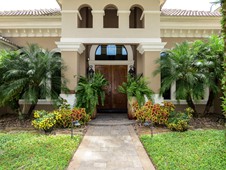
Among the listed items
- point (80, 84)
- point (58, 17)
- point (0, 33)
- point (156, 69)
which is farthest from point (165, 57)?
point (0, 33)

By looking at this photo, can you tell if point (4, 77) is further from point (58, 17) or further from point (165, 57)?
point (165, 57)

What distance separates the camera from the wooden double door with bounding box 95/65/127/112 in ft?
47.7

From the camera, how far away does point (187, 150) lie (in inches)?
270

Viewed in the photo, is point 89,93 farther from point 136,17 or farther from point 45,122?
point 136,17

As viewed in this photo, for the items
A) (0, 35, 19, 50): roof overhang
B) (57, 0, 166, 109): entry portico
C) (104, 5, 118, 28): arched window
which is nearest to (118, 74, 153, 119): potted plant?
(57, 0, 166, 109): entry portico

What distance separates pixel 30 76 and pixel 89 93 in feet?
9.15

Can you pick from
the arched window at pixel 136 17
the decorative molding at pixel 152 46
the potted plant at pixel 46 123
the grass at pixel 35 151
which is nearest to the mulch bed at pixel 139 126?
the potted plant at pixel 46 123

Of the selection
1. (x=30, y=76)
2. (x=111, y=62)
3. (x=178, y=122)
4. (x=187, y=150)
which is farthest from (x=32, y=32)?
(x=187, y=150)

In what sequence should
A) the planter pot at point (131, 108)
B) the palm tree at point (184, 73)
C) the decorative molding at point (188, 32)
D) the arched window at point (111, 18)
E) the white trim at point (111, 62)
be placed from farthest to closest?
1. the white trim at point (111, 62)
2. the decorative molding at point (188, 32)
3. the arched window at point (111, 18)
4. the planter pot at point (131, 108)
5. the palm tree at point (184, 73)

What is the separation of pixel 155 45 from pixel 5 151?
814cm

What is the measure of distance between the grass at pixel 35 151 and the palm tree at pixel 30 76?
91.4 inches

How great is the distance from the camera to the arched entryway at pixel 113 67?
14.5 metres

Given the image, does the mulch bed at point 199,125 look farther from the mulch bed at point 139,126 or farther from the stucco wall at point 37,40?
the stucco wall at point 37,40

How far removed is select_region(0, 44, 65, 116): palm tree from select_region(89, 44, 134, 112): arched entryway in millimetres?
3769
